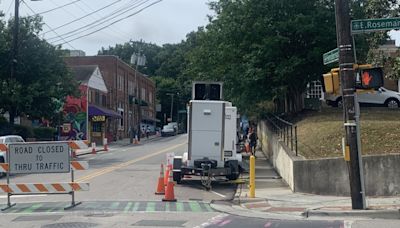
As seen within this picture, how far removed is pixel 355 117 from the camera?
1270 cm

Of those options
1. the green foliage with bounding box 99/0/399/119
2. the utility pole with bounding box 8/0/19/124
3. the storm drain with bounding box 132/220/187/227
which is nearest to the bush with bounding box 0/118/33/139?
the utility pole with bounding box 8/0/19/124

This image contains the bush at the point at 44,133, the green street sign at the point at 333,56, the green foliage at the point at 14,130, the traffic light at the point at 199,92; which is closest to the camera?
the green street sign at the point at 333,56

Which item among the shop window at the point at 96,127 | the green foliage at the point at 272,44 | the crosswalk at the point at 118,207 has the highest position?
the green foliage at the point at 272,44

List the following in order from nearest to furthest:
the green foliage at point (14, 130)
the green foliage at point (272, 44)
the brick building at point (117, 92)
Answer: the green foliage at point (272, 44) < the green foliage at point (14, 130) < the brick building at point (117, 92)

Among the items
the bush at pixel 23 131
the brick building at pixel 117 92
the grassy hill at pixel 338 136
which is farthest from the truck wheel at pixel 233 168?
the brick building at pixel 117 92

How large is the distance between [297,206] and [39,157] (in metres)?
6.75

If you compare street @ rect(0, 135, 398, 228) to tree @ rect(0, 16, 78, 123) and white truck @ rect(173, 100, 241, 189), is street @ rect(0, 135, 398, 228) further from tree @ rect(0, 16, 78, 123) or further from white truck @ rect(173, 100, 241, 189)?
tree @ rect(0, 16, 78, 123)

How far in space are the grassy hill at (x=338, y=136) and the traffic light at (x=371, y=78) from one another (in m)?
3.83

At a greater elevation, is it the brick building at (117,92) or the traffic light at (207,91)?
the brick building at (117,92)

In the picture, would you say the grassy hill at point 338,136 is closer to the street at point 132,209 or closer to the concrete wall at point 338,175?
the concrete wall at point 338,175

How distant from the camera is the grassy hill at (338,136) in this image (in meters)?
16.4

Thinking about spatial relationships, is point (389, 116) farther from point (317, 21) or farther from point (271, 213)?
point (271, 213)

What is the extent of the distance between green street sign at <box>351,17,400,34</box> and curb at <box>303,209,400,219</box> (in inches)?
160

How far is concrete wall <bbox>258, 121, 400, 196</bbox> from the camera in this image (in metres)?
14.4
